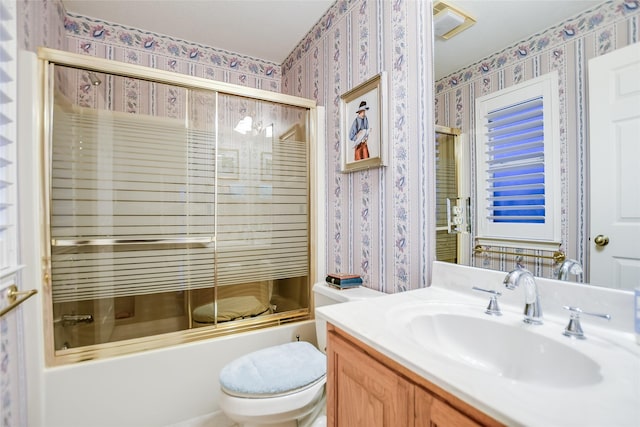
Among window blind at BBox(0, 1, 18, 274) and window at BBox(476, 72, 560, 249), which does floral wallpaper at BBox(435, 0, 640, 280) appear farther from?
window blind at BBox(0, 1, 18, 274)

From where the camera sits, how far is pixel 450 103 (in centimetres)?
117

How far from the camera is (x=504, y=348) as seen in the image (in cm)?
80

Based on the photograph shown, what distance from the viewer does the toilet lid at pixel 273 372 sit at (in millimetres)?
1173

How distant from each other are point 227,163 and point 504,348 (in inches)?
62.1

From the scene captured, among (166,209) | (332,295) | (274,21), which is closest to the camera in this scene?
(332,295)

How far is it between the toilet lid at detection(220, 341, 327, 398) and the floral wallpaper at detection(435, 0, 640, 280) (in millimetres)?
866

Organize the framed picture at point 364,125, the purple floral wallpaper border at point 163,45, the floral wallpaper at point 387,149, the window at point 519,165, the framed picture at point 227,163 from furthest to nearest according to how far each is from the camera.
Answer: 1. the purple floral wallpaper border at point 163,45
2. the framed picture at point 227,163
3. the framed picture at point 364,125
4. the floral wallpaper at point 387,149
5. the window at point 519,165

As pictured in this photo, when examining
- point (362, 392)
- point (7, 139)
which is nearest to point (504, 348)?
point (362, 392)

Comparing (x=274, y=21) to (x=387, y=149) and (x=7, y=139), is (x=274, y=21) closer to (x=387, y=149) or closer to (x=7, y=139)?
(x=387, y=149)

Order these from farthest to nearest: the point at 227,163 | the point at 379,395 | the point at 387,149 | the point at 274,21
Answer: the point at 274,21, the point at 227,163, the point at 387,149, the point at 379,395

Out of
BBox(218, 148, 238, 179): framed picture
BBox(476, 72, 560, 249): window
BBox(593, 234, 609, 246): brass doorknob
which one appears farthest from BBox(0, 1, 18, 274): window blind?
BBox(593, 234, 609, 246): brass doorknob

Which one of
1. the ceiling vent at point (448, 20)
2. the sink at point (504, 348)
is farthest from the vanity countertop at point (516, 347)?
the ceiling vent at point (448, 20)

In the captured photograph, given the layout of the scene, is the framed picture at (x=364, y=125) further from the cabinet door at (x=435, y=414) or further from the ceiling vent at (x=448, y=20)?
the cabinet door at (x=435, y=414)

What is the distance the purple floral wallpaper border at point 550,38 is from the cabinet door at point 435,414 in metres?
0.96
